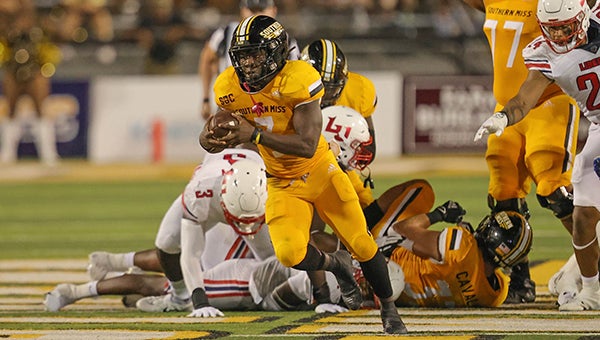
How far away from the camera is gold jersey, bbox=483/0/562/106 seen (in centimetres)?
731

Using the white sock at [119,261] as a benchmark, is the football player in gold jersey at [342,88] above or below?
above

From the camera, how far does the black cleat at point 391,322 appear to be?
5.77 metres

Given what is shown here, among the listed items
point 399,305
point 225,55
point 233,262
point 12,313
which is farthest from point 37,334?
point 225,55

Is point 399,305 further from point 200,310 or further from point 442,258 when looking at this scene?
point 200,310

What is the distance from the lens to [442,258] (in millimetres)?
6617

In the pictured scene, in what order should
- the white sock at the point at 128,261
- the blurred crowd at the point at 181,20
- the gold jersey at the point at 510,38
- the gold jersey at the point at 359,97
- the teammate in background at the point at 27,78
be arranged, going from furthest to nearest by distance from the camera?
1. the blurred crowd at the point at 181,20
2. the teammate in background at the point at 27,78
3. the white sock at the point at 128,261
4. the gold jersey at the point at 359,97
5. the gold jersey at the point at 510,38

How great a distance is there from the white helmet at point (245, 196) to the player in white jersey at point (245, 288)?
31 cm

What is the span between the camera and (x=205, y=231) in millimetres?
6895

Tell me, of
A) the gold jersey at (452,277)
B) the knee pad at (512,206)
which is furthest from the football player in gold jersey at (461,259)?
the knee pad at (512,206)

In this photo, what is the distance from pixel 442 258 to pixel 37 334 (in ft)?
6.91

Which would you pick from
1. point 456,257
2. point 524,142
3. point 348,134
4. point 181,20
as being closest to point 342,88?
point 348,134

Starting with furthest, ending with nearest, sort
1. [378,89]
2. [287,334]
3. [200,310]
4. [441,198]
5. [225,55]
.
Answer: [378,89], [441,198], [225,55], [200,310], [287,334]

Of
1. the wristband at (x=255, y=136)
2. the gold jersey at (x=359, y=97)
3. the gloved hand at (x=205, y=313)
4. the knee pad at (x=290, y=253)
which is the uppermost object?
the wristband at (x=255, y=136)

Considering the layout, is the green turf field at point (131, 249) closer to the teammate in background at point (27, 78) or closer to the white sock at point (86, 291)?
the white sock at point (86, 291)
